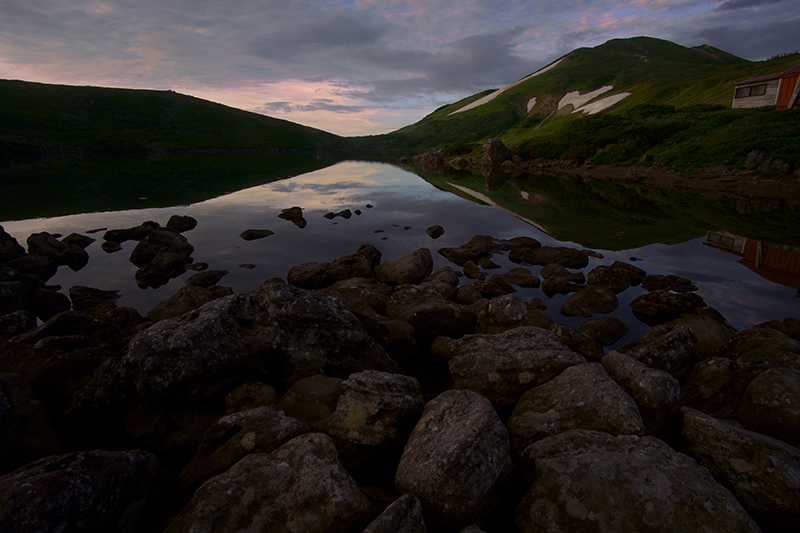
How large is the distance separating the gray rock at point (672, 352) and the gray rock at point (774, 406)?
1.87 m

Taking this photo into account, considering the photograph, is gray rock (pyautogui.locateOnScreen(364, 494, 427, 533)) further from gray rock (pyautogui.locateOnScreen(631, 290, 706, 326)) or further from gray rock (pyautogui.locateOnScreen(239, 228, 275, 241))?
gray rock (pyautogui.locateOnScreen(239, 228, 275, 241))

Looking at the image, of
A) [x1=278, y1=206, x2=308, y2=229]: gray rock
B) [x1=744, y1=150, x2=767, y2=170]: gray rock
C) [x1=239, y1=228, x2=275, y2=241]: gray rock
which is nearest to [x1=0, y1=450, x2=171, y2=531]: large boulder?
[x1=239, y1=228, x2=275, y2=241]: gray rock

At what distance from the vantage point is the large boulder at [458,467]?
5.11 meters

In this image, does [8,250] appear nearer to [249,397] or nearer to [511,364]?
[249,397]

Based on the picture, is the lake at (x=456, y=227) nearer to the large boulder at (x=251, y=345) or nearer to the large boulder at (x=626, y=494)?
the large boulder at (x=626, y=494)

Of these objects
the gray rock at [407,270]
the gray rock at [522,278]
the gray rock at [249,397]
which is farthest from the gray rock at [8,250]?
the gray rock at [522,278]

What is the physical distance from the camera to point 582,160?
75062 mm

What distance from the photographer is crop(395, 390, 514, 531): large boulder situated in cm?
511

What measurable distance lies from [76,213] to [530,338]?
47986 millimetres

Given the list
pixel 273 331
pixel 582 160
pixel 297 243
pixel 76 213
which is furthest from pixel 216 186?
pixel 582 160

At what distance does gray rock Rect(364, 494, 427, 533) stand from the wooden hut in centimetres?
7488

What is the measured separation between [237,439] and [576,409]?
630 centimetres

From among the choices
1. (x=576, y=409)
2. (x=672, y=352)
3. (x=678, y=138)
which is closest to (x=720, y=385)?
(x=672, y=352)

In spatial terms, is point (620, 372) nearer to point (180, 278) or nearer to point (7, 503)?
point (7, 503)
